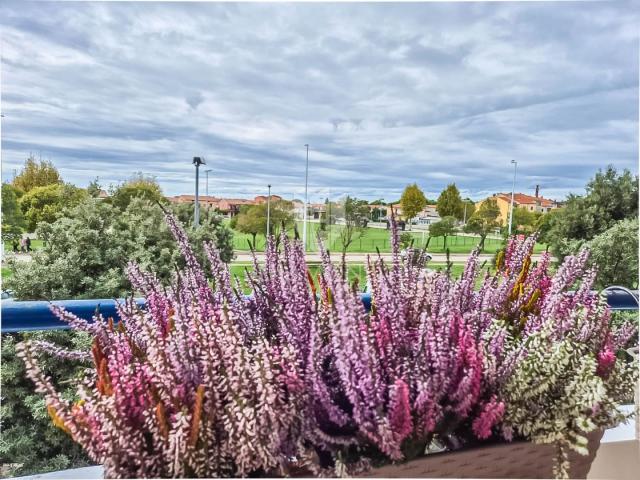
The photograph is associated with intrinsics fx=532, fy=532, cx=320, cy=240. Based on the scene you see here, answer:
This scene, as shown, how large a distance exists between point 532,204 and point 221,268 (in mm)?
8853

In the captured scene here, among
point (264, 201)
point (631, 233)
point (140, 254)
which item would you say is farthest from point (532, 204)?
point (140, 254)

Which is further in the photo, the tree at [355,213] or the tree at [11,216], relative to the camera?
the tree at [11,216]

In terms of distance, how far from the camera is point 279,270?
2.42 ft

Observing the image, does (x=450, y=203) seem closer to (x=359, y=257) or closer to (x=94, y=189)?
(x=94, y=189)

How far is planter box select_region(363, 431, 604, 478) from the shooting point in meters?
0.63

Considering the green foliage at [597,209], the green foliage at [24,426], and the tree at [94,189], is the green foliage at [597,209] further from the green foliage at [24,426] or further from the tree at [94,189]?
the green foliage at [24,426]

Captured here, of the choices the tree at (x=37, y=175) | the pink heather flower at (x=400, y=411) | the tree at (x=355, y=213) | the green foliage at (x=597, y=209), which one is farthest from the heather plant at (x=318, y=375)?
the green foliage at (x=597, y=209)

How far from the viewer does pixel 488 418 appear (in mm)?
642

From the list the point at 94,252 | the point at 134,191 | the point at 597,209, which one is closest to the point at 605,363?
the point at 94,252

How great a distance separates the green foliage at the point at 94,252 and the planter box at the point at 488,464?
398 cm

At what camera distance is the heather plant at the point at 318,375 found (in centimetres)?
59

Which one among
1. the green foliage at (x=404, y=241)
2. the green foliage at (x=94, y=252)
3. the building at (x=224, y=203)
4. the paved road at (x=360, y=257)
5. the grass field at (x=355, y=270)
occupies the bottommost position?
the green foliage at (x=94, y=252)

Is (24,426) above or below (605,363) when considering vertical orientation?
below

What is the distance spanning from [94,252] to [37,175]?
121 inches
